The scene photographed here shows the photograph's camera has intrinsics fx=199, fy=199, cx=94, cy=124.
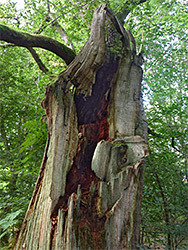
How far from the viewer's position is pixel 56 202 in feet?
6.00

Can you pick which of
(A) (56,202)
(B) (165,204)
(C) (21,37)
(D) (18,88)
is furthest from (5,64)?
(B) (165,204)

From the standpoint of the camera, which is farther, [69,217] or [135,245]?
[135,245]

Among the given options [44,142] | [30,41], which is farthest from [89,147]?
[30,41]

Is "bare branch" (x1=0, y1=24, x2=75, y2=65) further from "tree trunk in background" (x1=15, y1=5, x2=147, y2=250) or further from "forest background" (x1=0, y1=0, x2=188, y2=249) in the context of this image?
"tree trunk in background" (x1=15, y1=5, x2=147, y2=250)

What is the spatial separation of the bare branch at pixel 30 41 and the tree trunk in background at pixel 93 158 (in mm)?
842

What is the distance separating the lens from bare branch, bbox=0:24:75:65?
2.75 m

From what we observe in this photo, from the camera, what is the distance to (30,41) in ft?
9.79

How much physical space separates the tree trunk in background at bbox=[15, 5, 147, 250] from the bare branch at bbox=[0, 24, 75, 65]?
33.2 inches

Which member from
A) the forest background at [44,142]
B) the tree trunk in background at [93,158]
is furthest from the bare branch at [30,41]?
the tree trunk in background at [93,158]

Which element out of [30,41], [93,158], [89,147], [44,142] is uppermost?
[30,41]

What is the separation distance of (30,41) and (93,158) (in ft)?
6.88

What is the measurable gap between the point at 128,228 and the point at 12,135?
186 inches

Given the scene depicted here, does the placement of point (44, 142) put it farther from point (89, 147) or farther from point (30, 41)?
point (30, 41)

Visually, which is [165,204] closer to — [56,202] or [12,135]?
[56,202]
